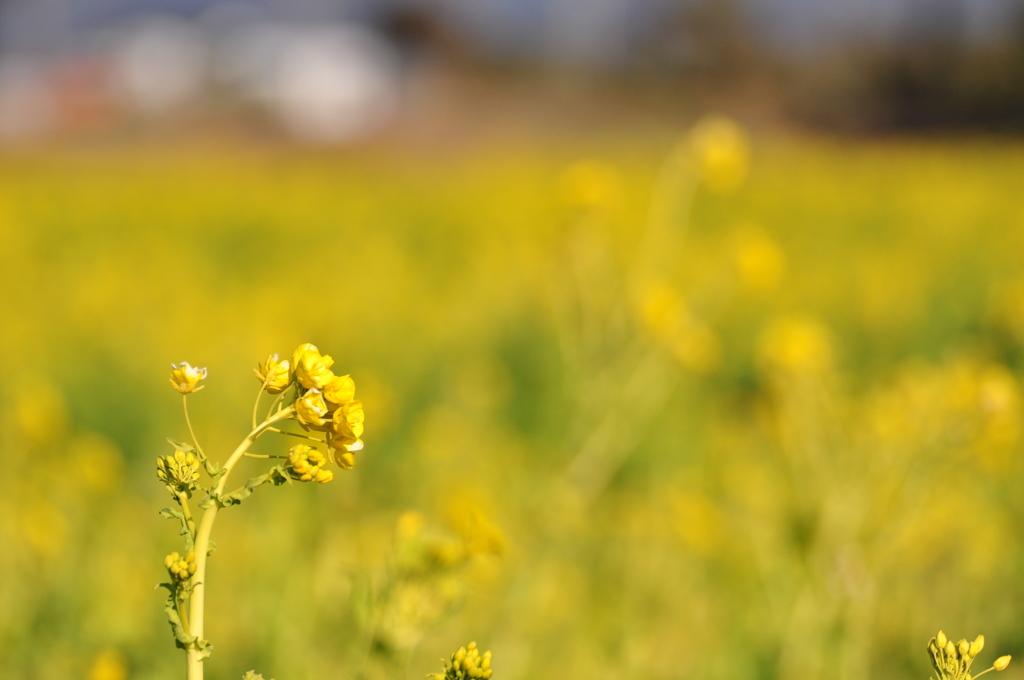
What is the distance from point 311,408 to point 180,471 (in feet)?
0.47

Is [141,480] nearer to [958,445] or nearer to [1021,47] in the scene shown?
[958,445]

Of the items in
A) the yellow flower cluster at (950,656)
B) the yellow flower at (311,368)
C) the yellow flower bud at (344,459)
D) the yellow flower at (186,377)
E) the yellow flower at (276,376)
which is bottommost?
the yellow flower cluster at (950,656)

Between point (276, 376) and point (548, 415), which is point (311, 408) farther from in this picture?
point (548, 415)

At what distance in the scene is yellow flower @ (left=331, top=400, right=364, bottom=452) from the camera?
75 cm

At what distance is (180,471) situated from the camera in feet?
2.52

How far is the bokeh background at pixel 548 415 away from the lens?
6.02ft

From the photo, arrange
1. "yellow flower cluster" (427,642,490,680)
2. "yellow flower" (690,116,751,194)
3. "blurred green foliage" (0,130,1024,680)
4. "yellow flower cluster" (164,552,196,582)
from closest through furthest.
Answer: "yellow flower cluster" (164,552,196,582)
"yellow flower cluster" (427,642,490,680)
"blurred green foliage" (0,130,1024,680)
"yellow flower" (690,116,751,194)

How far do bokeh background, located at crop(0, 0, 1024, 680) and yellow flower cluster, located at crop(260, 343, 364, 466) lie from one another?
42 centimetres

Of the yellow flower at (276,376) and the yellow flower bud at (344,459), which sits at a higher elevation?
the yellow flower at (276,376)

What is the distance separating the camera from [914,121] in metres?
22.2

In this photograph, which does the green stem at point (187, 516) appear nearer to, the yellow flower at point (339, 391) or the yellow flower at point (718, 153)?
the yellow flower at point (339, 391)

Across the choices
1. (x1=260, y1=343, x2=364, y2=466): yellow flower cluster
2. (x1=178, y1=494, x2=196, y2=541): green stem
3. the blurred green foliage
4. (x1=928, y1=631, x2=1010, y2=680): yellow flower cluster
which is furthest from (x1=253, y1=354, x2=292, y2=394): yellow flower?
(x1=928, y1=631, x2=1010, y2=680): yellow flower cluster

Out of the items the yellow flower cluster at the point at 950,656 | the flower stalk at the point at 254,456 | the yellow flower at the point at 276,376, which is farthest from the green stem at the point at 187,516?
the yellow flower cluster at the point at 950,656

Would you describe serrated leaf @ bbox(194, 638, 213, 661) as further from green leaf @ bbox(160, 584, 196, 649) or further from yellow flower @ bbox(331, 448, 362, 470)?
yellow flower @ bbox(331, 448, 362, 470)
